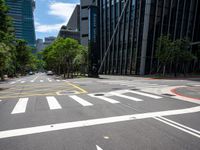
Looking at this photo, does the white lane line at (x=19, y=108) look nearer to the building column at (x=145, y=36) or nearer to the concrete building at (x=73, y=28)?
the building column at (x=145, y=36)

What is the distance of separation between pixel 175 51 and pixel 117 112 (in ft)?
95.9

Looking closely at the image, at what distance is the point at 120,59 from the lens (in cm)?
5022

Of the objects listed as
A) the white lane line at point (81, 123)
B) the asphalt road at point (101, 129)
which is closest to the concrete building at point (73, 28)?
the asphalt road at point (101, 129)

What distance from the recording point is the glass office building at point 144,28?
41469mm

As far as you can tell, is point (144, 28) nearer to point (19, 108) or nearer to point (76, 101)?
point (76, 101)

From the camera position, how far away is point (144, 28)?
1604 inches

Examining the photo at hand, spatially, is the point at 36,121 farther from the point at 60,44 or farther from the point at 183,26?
the point at 183,26

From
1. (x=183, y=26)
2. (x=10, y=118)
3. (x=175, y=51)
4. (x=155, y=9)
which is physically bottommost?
(x=10, y=118)

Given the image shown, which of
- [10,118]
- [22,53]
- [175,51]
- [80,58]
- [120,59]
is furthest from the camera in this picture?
[22,53]

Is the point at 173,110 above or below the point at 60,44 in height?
below

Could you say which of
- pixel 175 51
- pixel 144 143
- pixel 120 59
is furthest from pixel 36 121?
pixel 120 59

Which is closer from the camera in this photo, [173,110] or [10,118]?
[10,118]

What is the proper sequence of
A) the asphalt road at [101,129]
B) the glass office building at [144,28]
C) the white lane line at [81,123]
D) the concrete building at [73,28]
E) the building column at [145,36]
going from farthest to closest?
the concrete building at [73,28], the glass office building at [144,28], the building column at [145,36], the white lane line at [81,123], the asphalt road at [101,129]

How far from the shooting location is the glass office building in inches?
1633
